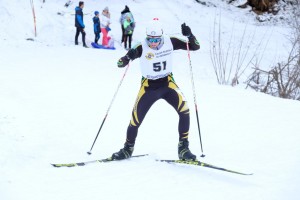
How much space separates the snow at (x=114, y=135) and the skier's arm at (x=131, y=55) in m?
1.37

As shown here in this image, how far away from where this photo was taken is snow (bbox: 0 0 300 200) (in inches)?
185

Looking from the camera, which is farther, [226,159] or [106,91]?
[106,91]

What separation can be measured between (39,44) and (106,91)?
6.19 m

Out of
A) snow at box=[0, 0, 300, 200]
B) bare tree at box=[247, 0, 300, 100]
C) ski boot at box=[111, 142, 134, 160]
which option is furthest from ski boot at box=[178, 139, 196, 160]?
bare tree at box=[247, 0, 300, 100]

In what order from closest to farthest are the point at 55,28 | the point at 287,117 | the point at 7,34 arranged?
the point at 287,117, the point at 7,34, the point at 55,28

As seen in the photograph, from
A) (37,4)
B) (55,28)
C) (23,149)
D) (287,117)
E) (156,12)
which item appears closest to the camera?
(23,149)

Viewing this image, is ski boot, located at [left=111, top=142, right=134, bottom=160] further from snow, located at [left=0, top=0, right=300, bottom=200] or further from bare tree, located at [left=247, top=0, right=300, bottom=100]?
bare tree, located at [left=247, top=0, right=300, bottom=100]

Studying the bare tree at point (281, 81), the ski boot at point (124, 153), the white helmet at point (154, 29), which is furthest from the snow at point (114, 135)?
the bare tree at point (281, 81)

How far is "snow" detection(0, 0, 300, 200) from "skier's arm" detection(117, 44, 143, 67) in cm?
137

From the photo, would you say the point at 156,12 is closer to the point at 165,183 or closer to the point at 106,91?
the point at 106,91

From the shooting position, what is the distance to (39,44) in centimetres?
1461

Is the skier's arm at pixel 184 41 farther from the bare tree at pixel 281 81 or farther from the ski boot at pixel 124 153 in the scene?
the bare tree at pixel 281 81

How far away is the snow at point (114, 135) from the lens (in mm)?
4699

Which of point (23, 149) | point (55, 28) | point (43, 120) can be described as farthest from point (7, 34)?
point (23, 149)
